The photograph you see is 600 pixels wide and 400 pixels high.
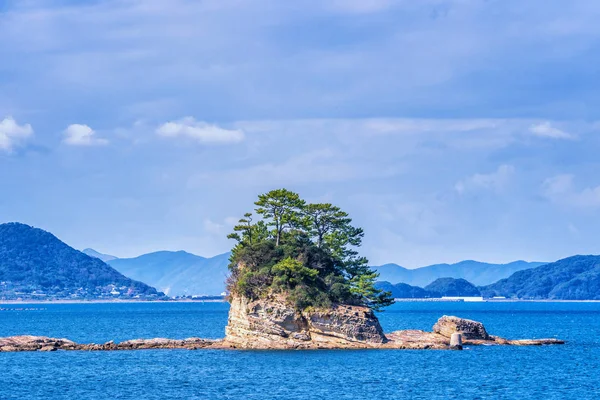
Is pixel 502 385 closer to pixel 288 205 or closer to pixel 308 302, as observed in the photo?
pixel 308 302

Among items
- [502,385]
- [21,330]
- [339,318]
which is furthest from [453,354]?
[21,330]

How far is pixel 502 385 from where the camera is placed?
67375mm

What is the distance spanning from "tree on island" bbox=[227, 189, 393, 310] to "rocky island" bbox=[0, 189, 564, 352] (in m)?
0.10

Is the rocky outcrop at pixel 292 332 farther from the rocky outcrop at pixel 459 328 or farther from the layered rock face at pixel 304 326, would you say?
the rocky outcrop at pixel 459 328

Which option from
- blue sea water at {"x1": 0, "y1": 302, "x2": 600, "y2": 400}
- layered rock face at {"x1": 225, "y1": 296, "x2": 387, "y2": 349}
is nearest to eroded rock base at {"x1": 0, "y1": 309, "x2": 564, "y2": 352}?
layered rock face at {"x1": 225, "y1": 296, "x2": 387, "y2": 349}

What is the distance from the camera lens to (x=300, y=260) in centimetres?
9344

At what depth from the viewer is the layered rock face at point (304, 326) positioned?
88125 millimetres

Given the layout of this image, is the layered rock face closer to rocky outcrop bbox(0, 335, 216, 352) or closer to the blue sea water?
the blue sea water

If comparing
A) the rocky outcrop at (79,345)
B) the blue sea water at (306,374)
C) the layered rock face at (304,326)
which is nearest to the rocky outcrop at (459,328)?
the blue sea water at (306,374)

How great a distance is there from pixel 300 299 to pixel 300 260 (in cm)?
651

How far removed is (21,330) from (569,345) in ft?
306

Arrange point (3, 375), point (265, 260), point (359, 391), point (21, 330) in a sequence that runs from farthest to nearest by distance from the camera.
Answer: point (21, 330) < point (265, 260) < point (3, 375) < point (359, 391)

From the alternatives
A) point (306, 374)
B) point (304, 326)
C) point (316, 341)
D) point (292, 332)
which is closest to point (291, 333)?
point (292, 332)

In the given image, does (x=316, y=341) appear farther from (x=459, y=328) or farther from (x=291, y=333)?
(x=459, y=328)
